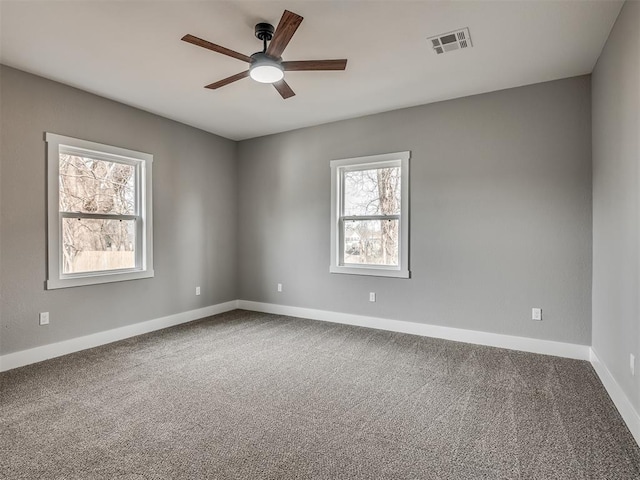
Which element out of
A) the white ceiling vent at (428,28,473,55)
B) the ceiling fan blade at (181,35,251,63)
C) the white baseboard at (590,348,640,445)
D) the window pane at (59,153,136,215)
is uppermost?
the white ceiling vent at (428,28,473,55)

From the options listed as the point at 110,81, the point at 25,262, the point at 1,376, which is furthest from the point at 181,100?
the point at 1,376

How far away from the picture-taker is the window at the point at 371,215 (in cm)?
436

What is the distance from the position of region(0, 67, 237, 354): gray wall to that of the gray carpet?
1.77ft

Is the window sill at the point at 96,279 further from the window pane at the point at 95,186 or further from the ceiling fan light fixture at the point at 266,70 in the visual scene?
the ceiling fan light fixture at the point at 266,70

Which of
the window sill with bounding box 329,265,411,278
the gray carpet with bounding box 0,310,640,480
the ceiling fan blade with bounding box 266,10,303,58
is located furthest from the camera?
the window sill with bounding box 329,265,411,278

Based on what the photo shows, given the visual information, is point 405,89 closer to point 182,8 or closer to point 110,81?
point 182,8

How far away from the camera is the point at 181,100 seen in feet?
13.2

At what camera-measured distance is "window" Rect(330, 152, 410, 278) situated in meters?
4.36

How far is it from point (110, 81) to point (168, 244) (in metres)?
2.02

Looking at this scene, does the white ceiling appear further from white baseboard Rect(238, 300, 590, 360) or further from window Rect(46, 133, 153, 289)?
white baseboard Rect(238, 300, 590, 360)

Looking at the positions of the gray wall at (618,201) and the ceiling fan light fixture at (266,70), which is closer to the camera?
the gray wall at (618,201)

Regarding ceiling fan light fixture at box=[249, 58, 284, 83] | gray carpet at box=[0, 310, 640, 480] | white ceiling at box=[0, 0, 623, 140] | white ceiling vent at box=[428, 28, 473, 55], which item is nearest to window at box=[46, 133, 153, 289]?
white ceiling at box=[0, 0, 623, 140]

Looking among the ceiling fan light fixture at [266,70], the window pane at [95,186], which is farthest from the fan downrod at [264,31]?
the window pane at [95,186]

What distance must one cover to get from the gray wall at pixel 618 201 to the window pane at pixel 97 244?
15.6 ft
